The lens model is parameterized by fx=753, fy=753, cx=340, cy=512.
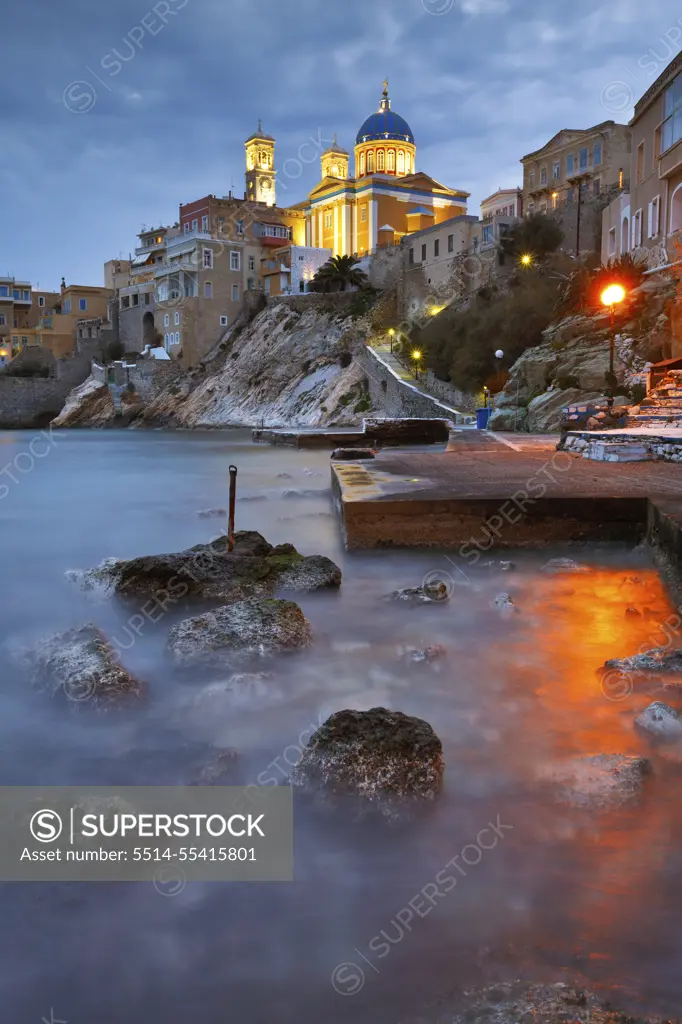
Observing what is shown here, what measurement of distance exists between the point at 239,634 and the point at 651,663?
244cm

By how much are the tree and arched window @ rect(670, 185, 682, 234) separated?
1578cm

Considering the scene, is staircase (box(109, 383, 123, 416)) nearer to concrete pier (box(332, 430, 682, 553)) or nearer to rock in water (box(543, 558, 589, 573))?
concrete pier (box(332, 430, 682, 553))

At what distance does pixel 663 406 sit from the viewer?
49.0 feet

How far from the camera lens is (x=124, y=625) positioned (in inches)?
222

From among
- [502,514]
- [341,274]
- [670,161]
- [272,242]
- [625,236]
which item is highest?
[272,242]

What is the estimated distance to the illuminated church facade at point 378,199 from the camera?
58.3 meters

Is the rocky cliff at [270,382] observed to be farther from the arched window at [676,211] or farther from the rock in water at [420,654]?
the rock in water at [420,654]

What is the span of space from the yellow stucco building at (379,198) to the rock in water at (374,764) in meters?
57.0

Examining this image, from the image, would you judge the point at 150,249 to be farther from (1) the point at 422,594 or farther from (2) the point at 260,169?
(1) the point at 422,594

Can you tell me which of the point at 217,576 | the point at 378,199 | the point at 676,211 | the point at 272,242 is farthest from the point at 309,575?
the point at 272,242

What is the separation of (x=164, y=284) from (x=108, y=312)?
991 cm

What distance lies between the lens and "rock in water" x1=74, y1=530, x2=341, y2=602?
19.4ft

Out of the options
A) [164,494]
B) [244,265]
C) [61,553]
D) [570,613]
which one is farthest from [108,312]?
[570,613]

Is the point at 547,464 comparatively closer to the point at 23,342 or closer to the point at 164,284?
the point at 164,284
